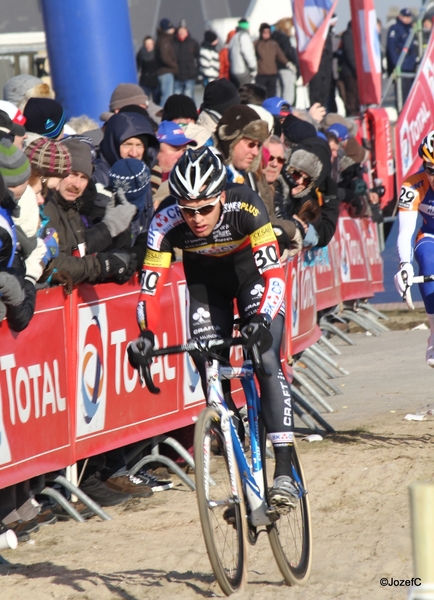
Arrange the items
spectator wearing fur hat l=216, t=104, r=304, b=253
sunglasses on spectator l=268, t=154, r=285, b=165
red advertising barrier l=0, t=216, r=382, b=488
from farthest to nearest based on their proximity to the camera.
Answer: sunglasses on spectator l=268, t=154, r=285, b=165
spectator wearing fur hat l=216, t=104, r=304, b=253
red advertising barrier l=0, t=216, r=382, b=488

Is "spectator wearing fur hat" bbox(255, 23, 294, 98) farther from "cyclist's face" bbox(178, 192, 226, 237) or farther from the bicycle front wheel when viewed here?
the bicycle front wheel

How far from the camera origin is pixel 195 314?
214 inches

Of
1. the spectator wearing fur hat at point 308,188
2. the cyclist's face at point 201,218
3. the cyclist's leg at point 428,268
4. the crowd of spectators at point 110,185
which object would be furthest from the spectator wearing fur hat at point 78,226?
the spectator wearing fur hat at point 308,188

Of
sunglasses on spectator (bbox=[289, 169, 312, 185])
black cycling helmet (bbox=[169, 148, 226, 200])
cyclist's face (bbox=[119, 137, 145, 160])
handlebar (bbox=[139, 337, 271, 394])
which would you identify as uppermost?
cyclist's face (bbox=[119, 137, 145, 160])

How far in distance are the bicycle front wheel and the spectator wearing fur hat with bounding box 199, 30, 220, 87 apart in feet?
53.2

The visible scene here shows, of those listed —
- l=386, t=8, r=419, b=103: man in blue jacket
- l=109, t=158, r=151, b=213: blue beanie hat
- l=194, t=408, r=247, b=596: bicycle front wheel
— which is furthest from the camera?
l=386, t=8, r=419, b=103: man in blue jacket

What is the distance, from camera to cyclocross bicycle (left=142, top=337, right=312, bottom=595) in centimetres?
464

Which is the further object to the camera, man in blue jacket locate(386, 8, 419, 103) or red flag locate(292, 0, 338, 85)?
man in blue jacket locate(386, 8, 419, 103)

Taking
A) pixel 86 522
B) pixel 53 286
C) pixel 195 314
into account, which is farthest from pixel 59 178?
pixel 86 522

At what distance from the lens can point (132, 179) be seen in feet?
24.2

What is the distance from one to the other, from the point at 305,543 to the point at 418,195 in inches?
132

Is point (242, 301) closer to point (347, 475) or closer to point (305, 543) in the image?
point (305, 543)

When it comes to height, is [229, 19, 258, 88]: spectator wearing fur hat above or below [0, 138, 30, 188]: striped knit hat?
above

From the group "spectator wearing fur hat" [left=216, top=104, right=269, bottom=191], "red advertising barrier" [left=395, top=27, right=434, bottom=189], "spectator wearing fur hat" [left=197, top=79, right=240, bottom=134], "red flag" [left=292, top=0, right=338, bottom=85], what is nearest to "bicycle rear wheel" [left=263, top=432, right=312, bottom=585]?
"spectator wearing fur hat" [left=216, top=104, right=269, bottom=191]
